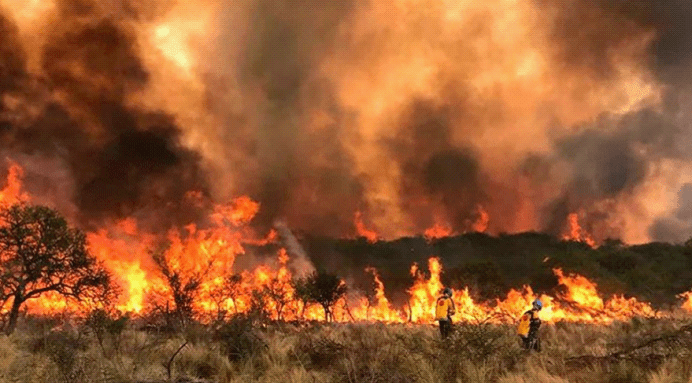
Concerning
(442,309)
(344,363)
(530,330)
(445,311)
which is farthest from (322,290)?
(344,363)

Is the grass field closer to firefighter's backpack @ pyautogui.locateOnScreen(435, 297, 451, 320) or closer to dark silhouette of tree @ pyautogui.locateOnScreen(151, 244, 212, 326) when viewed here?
firefighter's backpack @ pyautogui.locateOnScreen(435, 297, 451, 320)

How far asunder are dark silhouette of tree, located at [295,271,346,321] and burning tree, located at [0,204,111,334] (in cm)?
2256

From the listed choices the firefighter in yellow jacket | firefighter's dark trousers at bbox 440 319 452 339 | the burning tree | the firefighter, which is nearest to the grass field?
the firefighter

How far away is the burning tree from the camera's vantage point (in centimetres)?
2648

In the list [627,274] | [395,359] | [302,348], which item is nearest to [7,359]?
[302,348]

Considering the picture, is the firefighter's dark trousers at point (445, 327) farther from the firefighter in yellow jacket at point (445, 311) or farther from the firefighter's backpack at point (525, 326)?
the firefighter's backpack at point (525, 326)

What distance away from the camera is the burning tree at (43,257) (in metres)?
26.5

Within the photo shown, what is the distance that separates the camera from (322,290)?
49344 mm

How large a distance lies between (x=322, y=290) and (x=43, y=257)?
26.8 meters

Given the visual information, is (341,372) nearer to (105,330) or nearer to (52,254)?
(105,330)

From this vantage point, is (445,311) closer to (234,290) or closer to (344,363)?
(344,363)

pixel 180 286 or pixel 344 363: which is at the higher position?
pixel 180 286

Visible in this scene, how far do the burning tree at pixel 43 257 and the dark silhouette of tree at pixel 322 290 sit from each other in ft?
74.0

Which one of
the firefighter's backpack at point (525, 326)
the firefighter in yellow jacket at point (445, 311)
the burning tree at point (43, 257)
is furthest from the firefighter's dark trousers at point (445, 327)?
the burning tree at point (43, 257)
